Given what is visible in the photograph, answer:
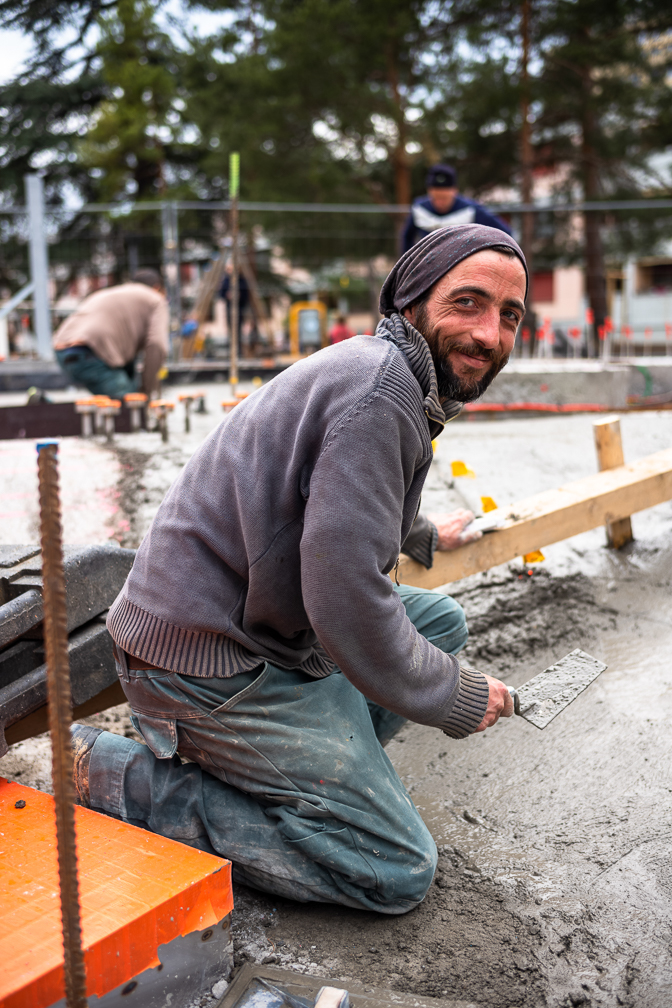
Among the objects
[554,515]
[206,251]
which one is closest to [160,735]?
[554,515]

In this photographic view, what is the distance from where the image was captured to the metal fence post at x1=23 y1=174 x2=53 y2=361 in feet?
30.7

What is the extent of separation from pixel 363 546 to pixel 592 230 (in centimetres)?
1350

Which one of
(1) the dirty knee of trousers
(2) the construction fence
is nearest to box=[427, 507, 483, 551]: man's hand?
(1) the dirty knee of trousers

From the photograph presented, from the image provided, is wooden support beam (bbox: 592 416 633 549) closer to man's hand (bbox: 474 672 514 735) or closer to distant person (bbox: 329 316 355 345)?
man's hand (bbox: 474 672 514 735)

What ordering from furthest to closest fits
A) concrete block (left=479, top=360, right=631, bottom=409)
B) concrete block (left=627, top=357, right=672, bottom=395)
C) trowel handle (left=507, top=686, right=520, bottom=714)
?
concrete block (left=627, top=357, right=672, bottom=395) < concrete block (left=479, top=360, right=631, bottom=409) < trowel handle (left=507, top=686, right=520, bottom=714)

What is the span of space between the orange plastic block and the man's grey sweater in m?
0.36

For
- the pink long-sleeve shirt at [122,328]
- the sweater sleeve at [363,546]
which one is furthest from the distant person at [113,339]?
the sweater sleeve at [363,546]

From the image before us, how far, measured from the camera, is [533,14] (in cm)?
1363

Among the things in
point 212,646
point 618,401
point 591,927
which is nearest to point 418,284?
point 212,646

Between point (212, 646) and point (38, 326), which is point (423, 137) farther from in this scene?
point (212, 646)

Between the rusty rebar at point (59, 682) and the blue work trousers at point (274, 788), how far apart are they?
58cm

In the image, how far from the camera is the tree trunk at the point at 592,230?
1273cm

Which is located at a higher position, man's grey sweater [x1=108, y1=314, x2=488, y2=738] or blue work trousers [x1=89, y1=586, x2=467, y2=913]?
man's grey sweater [x1=108, y1=314, x2=488, y2=738]

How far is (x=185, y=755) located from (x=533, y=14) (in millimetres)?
15434
